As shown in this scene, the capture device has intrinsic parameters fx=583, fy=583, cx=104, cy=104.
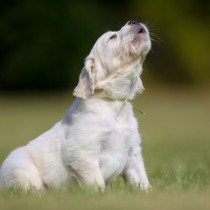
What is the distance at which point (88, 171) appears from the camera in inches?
199

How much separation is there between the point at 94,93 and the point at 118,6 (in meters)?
20.8

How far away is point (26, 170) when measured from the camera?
5.31m

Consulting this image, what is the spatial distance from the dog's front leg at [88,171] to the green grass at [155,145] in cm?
18

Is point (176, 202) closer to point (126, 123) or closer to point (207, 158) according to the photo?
point (126, 123)

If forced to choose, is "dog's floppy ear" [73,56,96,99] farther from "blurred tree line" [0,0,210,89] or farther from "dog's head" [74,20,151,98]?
"blurred tree line" [0,0,210,89]

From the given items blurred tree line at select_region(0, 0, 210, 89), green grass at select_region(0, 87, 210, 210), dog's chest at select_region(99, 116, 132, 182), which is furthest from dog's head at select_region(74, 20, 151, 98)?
blurred tree line at select_region(0, 0, 210, 89)

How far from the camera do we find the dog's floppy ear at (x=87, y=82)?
532cm

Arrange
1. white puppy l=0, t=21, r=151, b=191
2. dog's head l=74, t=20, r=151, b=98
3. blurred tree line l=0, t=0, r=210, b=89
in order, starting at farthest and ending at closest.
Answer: blurred tree line l=0, t=0, r=210, b=89, dog's head l=74, t=20, r=151, b=98, white puppy l=0, t=21, r=151, b=191

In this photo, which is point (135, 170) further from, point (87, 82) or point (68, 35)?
point (68, 35)

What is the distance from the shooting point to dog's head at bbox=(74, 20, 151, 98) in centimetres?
546

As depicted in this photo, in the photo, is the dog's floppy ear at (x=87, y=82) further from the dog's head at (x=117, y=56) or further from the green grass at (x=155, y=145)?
the green grass at (x=155, y=145)

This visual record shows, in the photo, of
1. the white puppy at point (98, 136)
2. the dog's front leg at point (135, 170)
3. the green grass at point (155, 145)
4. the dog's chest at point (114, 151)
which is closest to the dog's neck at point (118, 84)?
the white puppy at point (98, 136)

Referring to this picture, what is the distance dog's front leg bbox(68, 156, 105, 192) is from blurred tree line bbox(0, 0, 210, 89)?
1726 cm

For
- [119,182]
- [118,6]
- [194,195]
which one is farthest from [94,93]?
[118,6]
